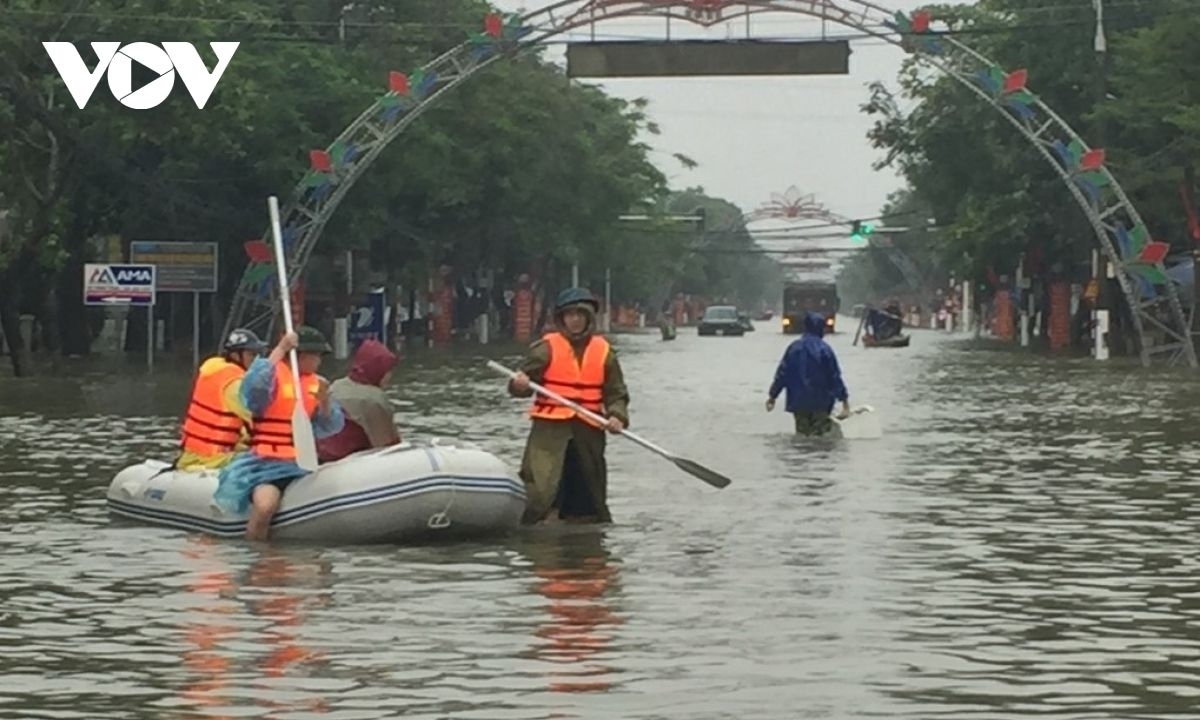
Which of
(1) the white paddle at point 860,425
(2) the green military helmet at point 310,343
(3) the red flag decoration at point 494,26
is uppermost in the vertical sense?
(3) the red flag decoration at point 494,26

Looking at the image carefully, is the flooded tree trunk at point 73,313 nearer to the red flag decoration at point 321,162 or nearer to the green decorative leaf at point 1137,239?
the red flag decoration at point 321,162

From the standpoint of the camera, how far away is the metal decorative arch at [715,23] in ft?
215

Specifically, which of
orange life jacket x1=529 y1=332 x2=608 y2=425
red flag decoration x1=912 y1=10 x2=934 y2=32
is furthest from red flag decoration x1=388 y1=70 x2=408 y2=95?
orange life jacket x1=529 y1=332 x2=608 y2=425

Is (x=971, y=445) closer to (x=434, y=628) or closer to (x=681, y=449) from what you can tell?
(x=681, y=449)

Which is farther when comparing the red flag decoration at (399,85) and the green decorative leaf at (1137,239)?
the red flag decoration at (399,85)

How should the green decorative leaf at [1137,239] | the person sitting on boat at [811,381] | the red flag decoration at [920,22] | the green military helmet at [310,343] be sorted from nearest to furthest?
the green military helmet at [310,343] < the person sitting on boat at [811,381] < the red flag decoration at [920,22] < the green decorative leaf at [1137,239]

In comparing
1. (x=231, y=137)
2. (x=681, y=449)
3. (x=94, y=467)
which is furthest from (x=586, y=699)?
(x=231, y=137)

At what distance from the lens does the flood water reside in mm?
12266

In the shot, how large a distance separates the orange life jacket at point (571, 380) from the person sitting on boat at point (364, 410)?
3.55 ft

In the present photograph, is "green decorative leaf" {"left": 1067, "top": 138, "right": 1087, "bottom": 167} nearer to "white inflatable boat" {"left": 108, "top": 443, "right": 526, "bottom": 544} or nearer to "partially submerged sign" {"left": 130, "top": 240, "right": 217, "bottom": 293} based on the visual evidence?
"partially submerged sign" {"left": 130, "top": 240, "right": 217, "bottom": 293}

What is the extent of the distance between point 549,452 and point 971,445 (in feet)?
40.9

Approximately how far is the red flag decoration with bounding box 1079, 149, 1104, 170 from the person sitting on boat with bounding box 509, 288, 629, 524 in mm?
46522

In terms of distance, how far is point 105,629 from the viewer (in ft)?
48.3

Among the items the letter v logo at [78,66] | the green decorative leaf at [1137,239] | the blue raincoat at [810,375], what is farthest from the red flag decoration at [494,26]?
the blue raincoat at [810,375]
